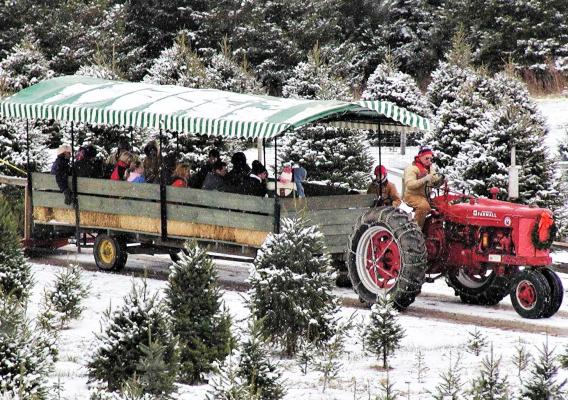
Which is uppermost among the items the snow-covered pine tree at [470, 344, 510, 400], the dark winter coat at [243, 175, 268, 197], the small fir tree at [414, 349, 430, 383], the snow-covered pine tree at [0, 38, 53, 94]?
the snow-covered pine tree at [0, 38, 53, 94]

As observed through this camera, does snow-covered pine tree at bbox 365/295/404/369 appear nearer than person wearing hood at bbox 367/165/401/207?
Yes

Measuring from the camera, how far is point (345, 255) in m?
14.7

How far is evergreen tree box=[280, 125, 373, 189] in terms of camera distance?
26.6 meters

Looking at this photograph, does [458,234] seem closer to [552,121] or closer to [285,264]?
[285,264]

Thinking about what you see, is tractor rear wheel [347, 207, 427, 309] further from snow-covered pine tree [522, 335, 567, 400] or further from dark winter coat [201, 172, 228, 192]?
snow-covered pine tree [522, 335, 567, 400]

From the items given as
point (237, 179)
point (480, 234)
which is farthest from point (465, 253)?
point (237, 179)

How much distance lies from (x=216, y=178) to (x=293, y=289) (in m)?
5.44

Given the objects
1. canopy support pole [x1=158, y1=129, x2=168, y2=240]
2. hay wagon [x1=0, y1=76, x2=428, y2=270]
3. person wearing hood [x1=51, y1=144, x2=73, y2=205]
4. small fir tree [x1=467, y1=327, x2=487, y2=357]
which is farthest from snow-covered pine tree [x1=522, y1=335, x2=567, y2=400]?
person wearing hood [x1=51, y1=144, x2=73, y2=205]

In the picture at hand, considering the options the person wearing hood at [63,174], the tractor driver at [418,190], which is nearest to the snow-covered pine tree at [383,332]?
the tractor driver at [418,190]

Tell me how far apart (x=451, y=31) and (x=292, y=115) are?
1398 inches

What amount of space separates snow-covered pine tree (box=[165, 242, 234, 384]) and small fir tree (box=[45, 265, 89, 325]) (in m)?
2.30

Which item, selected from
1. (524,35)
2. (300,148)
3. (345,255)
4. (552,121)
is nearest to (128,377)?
(345,255)

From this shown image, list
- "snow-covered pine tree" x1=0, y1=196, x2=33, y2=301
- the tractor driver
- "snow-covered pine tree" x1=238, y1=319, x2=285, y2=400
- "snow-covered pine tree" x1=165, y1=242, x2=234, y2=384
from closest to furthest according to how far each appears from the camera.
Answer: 1. "snow-covered pine tree" x1=238, y1=319, x2=285, y2=400
2. "snow-covered pine tree" x1=165, y1=242, x2=234, y2=384
3. "snow-covered pine tree" x1=0, y1=196, x2=33, y2=301
4. the tractor driver

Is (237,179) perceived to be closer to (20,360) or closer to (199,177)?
(199,177)
